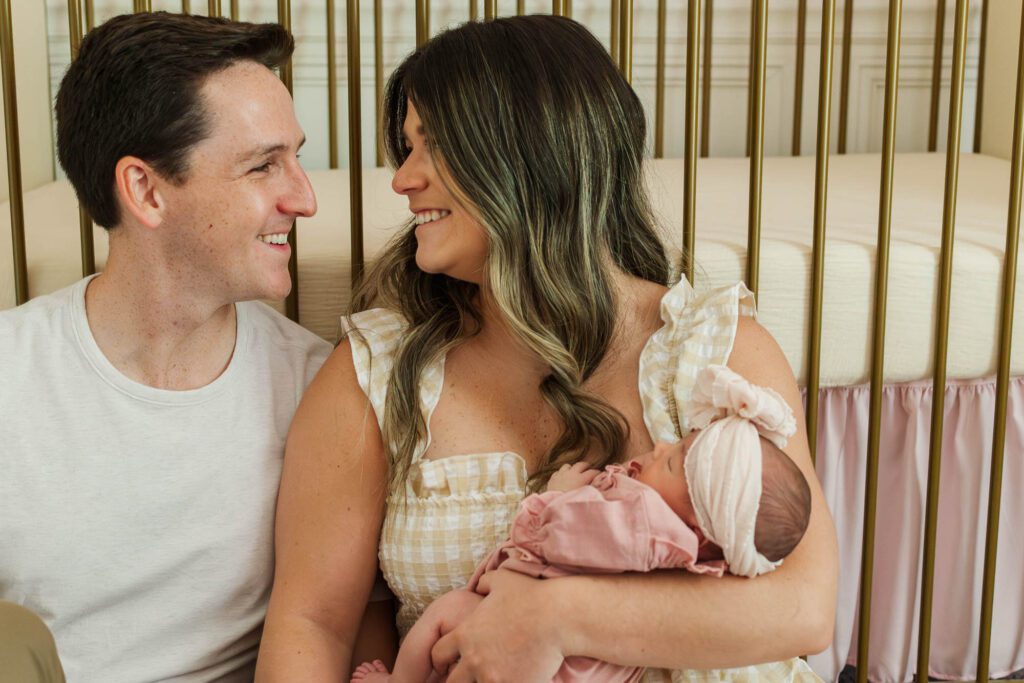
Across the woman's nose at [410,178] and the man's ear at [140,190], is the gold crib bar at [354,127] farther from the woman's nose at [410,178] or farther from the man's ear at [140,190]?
the man's ear at [140,190]

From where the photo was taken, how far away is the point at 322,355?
1419 millimetres

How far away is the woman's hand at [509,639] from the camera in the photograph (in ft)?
3.49

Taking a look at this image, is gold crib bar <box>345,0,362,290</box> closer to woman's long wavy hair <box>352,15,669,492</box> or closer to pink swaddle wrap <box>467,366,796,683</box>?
woman's long wavy hair <box>352,15,669,492</box>

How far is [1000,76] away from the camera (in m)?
2.58

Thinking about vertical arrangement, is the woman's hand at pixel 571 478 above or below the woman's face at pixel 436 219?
below

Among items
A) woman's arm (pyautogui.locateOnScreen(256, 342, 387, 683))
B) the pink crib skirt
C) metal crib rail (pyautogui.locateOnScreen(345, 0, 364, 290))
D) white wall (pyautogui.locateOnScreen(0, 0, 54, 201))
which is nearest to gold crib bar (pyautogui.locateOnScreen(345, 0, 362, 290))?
metal crib rail (pyautogui.locateOnScreen(345, 0, 364, 290))

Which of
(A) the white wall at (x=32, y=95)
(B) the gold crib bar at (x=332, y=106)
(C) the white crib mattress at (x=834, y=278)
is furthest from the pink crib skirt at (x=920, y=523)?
(A) the white wall at (x=32, y=95)

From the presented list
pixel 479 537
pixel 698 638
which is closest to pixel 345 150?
pixel 479 537

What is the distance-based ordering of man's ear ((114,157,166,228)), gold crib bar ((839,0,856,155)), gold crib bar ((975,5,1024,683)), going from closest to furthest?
1. man's ear ((114,157,166,228))
2. gold crib bar ((975,5,1024,683))
3. gold crib bar ((839,0,856,155))

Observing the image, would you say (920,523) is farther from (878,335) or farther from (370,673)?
(370,673)

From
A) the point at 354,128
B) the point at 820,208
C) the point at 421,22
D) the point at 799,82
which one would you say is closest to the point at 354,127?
the point at 354,128

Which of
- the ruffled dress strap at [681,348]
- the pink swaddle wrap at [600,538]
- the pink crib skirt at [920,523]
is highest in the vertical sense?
the ruffled dress strap at [681,348]

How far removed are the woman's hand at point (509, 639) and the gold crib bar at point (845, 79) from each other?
Result: 2.00 meters

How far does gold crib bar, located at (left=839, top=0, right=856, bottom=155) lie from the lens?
265 cm
